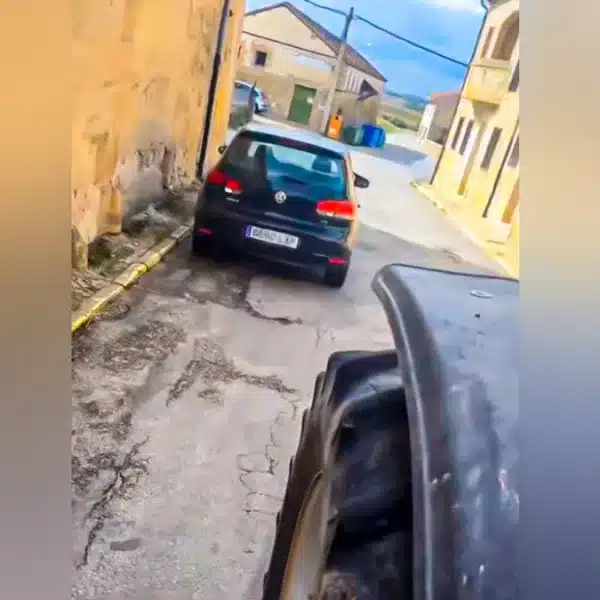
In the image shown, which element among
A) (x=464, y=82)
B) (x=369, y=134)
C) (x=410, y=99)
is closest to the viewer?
(x=410, y=99)

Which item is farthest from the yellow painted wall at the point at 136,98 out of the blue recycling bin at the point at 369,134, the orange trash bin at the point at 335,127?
the blue recycling bin at the point at 369,134

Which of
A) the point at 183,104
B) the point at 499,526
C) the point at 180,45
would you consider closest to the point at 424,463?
the point at 499,526

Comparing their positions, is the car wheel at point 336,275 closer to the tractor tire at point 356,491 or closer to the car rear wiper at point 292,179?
the car rear wiper at point 292,179

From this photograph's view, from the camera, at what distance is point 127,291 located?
2.28 m

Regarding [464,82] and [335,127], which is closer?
[464,82]

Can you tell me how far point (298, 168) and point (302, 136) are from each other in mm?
124

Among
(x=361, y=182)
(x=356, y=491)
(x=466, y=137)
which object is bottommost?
(x=361, y=182)

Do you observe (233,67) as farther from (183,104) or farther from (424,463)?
(424,463)

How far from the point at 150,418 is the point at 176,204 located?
189 cm

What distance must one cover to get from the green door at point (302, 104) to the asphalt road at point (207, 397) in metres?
0.27

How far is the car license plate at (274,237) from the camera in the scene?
8.81ft

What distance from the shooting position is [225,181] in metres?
2.75

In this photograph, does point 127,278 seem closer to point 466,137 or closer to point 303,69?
point 303,69

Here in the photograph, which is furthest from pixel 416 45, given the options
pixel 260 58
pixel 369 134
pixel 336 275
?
pixel 260 58
